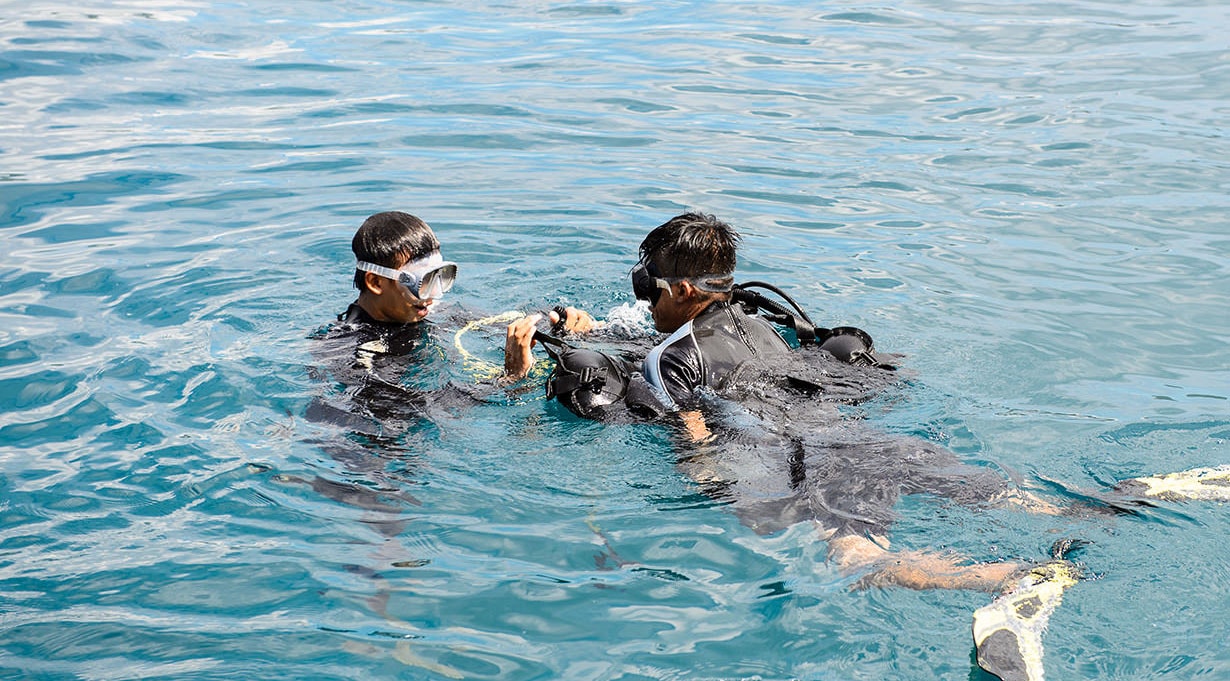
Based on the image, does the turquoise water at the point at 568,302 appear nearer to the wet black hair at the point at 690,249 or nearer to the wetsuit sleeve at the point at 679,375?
the wetsuit sleeve at the point at 679,375

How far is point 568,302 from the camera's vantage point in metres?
7.29

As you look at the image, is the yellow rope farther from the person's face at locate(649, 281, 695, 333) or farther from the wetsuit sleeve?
the wetsuit sleeve

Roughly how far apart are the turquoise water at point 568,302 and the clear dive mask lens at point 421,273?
73 cm

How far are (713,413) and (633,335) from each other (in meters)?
1.58

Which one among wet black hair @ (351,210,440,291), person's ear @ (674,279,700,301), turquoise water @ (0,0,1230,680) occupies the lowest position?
turquoise water @ (0,0,1230,680)

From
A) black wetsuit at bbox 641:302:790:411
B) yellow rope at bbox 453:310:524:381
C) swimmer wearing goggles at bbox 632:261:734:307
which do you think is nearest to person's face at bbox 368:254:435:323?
yellow rope at bbox 453:310:524:381

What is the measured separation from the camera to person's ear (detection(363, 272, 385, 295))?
600 centimetres

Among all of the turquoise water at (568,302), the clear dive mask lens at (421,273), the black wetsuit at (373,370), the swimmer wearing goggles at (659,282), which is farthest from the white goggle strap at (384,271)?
the swimmer wearing goggles at (659,282)

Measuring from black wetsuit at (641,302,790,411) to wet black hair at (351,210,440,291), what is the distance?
1424 millimetres

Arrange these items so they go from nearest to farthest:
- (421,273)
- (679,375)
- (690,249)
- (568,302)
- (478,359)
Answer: (679,375), (690,249), (421,273), (478,359), (568,302)

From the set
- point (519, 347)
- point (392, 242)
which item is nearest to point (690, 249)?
point (519, 347)

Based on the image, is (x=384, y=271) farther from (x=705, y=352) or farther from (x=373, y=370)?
(x=705, y=352)

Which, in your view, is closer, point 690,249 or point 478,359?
point 690,249

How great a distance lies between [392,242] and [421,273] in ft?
0.73
